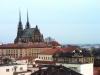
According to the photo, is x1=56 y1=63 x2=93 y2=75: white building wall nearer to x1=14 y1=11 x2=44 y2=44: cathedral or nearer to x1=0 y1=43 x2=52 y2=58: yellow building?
x1=0 y1=43 x2=52 y2=58: yellow building

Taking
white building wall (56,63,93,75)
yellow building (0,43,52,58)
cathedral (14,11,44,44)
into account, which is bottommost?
white building wall (56,63,93,75)

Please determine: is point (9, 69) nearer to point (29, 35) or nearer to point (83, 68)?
point (83, 68)

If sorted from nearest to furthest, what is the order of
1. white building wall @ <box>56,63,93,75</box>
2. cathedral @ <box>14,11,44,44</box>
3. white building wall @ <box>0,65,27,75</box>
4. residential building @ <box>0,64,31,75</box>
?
white building wall @ <box>0,65,27,75</box> < residential building @ <box>0,64,31,75</box> < white building wall @ <box>56,63,93,75</box> < cathedral @ <box>14,11,44,44</box>

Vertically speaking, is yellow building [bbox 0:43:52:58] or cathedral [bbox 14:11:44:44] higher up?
cathedral [bbox 14:11:44:44]

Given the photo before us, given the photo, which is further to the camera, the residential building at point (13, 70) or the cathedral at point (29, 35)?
the cathedral at point (29, 35)

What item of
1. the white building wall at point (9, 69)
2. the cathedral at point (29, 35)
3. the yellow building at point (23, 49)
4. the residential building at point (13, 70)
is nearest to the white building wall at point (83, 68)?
the residential building at point (13, 70)

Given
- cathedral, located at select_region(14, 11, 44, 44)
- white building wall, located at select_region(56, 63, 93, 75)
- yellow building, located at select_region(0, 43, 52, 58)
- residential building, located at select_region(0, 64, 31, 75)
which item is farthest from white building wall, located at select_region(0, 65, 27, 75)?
cathedral, located at select_region(14, 11, 44, 44)

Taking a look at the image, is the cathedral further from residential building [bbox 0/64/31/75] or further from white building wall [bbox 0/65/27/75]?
residential building [bbox 0/64/31/75]

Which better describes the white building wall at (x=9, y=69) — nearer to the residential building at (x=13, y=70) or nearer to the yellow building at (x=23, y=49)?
the residential building at (x=13, y=70)

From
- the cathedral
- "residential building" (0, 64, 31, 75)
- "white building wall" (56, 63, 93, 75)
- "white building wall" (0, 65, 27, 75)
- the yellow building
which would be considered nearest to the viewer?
"white building wall" (0, 65, 27, 75)

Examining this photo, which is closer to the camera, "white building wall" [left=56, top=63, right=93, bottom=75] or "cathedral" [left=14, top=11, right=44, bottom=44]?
"white building wall" [left=56, top=63, right=93, bottom=75]

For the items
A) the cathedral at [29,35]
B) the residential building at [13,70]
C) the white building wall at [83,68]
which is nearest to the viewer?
the residential building at [13,70]

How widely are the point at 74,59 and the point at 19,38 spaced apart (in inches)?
2616

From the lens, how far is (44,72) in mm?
51344
